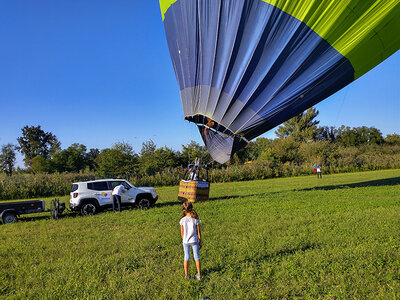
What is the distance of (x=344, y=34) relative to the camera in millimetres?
7070

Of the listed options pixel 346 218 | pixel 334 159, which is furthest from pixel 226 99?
pixel 334 159

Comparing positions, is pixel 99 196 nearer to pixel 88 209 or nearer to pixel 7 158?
pixel 88 209

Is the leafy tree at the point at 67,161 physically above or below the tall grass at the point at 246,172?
above

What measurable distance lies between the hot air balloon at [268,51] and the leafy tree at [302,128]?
61558 millimetres

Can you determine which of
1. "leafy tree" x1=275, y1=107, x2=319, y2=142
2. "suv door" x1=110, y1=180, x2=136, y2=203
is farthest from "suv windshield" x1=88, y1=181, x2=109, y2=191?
"leafy tree" x1=275, y1=107, x2=319, y2=142

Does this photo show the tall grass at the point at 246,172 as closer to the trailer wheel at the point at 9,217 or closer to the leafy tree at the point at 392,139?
the trailer wheel at the point at 9,217

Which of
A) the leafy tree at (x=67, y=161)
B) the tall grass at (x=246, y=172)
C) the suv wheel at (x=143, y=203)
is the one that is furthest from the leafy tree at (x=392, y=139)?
the suv wheel at (x=143, y=203)

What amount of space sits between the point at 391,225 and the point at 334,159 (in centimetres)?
3996

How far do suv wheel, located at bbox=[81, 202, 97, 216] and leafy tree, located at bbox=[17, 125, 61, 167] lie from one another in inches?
2497

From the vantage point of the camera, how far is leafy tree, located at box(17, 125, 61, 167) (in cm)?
6838

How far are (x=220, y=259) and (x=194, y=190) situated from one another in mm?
5576

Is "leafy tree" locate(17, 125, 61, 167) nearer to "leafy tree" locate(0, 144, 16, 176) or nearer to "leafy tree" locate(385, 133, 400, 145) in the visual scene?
"leafy tree" locate(0, 144, 16, 176)

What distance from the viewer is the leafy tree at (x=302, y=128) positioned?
6975 centimetres

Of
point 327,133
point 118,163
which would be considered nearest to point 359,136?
point 327,133
